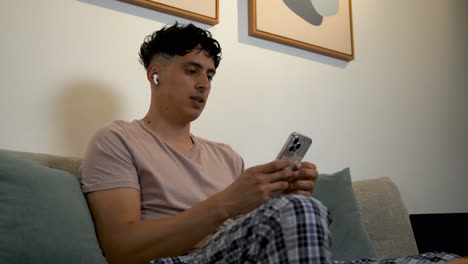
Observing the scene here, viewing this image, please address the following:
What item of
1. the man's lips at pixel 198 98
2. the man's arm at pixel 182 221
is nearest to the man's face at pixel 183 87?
the man's lips at pixel 198 98

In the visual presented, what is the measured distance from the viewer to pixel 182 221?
3.27 ft

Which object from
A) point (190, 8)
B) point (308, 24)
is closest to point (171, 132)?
point (190, 8)

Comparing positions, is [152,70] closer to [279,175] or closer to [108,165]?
[108,165]

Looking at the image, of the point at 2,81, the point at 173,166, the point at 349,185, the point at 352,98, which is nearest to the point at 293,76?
the point at 352,98

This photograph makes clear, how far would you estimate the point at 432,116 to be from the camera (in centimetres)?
265

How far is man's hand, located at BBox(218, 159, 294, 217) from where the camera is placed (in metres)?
0.96

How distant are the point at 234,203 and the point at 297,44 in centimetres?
129

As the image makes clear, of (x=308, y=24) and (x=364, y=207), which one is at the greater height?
(x=308, y=24)

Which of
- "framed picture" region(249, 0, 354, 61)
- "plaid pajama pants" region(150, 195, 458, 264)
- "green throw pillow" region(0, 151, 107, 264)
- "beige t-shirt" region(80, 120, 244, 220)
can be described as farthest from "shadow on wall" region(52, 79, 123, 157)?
"plaid pajama pants" region(150, 195, 458, 264)

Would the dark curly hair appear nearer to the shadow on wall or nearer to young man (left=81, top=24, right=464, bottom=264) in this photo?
young man (left=81, top=24, right=464, bottom=264)

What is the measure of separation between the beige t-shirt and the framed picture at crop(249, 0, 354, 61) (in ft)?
2.85

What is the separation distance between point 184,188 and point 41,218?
37 cm

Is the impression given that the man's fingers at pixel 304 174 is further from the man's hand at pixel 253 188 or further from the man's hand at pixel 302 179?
the man's hand at pixel 253 188

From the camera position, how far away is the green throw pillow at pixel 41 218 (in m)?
0.95
